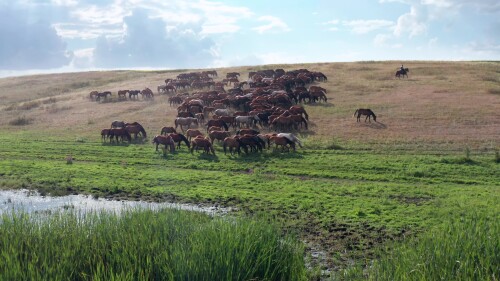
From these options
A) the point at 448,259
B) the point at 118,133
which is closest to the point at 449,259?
the point at 448,259

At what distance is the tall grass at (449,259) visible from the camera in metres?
8.42

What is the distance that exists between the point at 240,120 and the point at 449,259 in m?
22.6

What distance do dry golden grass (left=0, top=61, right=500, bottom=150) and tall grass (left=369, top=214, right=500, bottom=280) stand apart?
1571cm

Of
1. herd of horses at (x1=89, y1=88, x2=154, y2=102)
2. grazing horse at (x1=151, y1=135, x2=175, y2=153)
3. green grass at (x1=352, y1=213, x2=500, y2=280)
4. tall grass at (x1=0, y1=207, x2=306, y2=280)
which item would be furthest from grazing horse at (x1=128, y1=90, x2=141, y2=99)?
green grass at (x1=352, y1=213, x2=500, y2=280)

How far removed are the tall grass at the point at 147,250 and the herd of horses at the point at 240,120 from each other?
14.4 metres

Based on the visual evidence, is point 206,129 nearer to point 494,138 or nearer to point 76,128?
point 76,128

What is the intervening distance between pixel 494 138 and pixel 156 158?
17.3 meters

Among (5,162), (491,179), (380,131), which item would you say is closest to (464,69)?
(380,131)

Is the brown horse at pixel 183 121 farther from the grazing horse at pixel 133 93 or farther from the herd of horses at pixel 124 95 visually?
the grazing horse at pixel 133 93

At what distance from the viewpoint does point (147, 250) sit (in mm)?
9492

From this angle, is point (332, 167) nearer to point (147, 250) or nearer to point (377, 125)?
point (377, 125)

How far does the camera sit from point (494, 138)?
25.3m

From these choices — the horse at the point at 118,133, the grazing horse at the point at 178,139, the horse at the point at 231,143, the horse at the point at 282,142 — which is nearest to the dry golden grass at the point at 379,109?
the horse at the point at 282,142

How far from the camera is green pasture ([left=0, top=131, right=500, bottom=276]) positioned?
1432cm
